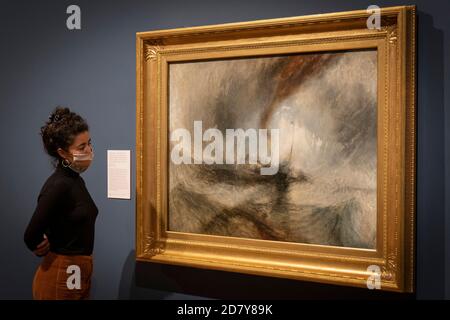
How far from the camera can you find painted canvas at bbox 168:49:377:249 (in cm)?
163

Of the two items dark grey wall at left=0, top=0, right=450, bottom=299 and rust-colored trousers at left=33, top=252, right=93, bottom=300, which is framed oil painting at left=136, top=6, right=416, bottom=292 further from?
rust-colored trousers at left=33, top=252, right=93, bottom=300

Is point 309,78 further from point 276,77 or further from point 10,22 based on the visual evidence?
point 10,22

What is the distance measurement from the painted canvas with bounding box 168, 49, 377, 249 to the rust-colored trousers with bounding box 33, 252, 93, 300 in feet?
1.22

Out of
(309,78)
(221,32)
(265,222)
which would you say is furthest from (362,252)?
(221,32)

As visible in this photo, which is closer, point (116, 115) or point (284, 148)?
point (284, 148)

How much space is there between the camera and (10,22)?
2.28 meters

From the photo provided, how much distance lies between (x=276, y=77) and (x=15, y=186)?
4.46ft

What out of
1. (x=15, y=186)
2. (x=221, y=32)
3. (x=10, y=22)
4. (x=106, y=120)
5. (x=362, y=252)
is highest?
(x=10, y=22)

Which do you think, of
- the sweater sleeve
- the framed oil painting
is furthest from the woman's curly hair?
the framed oil painting

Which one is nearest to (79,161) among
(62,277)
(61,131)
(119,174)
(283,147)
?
(61,131)

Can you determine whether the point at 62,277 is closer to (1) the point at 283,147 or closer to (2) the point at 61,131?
(2) the point at 61,131

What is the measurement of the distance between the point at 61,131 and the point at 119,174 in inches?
14.0

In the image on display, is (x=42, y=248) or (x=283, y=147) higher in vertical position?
(x=283, y=147)

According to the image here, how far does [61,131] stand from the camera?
177 cm
